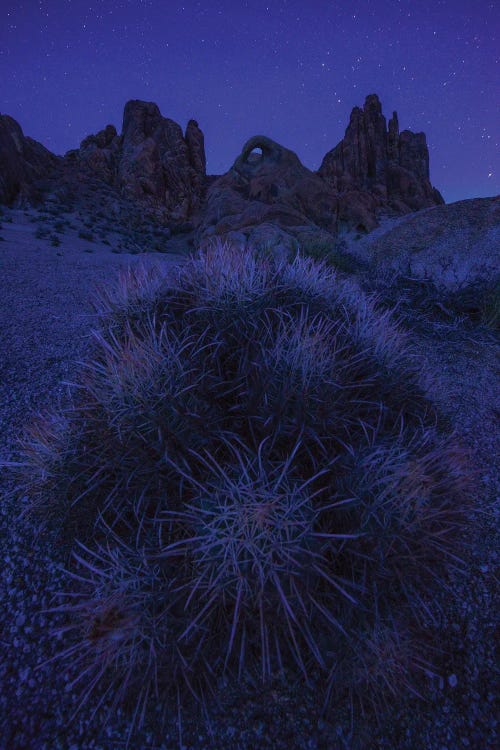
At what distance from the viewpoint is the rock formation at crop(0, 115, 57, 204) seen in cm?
2506

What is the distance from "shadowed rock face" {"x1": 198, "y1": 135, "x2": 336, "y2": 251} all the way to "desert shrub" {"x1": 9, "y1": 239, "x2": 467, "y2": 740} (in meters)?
7.62

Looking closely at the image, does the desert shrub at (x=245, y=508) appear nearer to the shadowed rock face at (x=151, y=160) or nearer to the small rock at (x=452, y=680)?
the small rock at (x=452, y=680)

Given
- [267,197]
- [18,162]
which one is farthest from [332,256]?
[18,162]

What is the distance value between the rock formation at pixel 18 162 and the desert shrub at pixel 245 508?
28.1 meters

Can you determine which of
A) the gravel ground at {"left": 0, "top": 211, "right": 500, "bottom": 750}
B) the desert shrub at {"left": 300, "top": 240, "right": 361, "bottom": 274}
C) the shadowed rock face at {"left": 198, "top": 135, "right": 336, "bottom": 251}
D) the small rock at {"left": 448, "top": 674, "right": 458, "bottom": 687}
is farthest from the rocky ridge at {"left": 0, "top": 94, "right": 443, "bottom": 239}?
the small rock at {"left": 448, "top": 674, "right": 458, "bottom": 687}

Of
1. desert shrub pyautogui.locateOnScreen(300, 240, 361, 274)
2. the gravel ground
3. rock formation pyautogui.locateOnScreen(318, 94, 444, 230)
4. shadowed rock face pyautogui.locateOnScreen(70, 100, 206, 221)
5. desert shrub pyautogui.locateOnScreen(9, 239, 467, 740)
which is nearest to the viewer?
desert shrub pyautogui.locateOnScreen(9, 239, 467, 740)

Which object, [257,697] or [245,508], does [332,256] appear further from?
[257,697]

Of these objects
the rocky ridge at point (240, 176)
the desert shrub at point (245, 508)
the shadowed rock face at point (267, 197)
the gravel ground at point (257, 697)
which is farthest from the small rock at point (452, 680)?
the shadowed rock face at point (267, 197)

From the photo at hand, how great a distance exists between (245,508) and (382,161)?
223 feet

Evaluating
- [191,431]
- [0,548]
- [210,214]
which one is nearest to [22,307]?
[0,548]

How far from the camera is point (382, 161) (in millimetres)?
58625

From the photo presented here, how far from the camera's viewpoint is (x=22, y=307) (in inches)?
217

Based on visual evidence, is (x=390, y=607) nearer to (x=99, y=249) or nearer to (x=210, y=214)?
(x=210, y=214)

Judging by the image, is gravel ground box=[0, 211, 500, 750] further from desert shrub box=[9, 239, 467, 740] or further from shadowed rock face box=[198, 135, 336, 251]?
shadowed rock face box=[198, 135, 336, 251]
